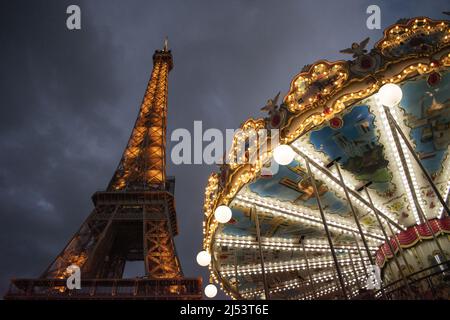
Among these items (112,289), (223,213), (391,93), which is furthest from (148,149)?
(391,93)

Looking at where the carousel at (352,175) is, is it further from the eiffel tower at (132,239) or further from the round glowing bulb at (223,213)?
the eiffel tower at (132,239)

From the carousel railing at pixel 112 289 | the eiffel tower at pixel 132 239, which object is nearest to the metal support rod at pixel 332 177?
the carousel railing at pixel 112 289

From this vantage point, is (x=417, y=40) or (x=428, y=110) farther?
(x=428, y=110)

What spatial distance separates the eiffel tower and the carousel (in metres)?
10.4

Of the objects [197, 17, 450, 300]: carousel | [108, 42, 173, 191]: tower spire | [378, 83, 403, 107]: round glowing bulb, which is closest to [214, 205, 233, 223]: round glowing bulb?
[197, 17, 450, 300]: carousel

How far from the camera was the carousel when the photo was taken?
491cm

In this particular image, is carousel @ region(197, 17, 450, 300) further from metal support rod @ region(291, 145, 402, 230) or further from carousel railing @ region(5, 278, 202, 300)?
carousel railing @ region(5, 278, 202, 300)

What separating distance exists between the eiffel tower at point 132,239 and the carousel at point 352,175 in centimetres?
1035

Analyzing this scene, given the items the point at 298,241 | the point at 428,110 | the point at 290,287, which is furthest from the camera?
the point at 290,287

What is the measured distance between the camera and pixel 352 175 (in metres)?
7.21
